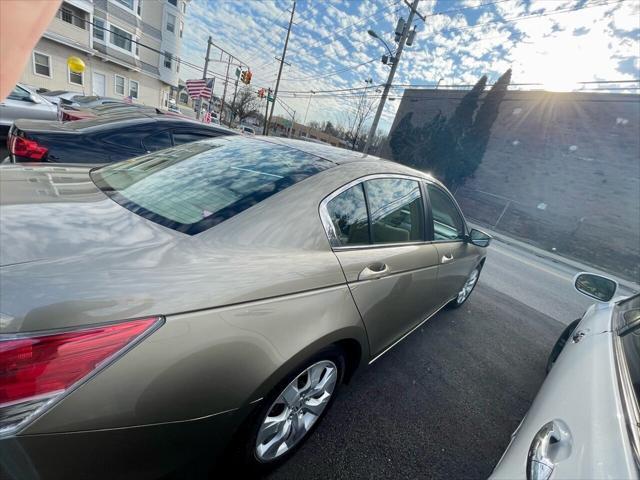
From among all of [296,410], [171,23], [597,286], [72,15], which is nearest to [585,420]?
[296,410]

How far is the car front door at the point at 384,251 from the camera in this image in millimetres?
1735

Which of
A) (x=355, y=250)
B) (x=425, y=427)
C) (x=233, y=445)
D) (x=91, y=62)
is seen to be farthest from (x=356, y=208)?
(x=91, y=62)

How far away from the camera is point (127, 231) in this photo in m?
1.27

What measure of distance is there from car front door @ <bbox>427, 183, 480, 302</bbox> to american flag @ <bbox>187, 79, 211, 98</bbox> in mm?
17017

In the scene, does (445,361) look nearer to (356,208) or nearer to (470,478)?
(470,478)

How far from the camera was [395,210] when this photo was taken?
2273mm

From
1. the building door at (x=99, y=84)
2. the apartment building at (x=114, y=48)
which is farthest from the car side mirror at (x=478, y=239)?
the building door at (x=99, y=84)

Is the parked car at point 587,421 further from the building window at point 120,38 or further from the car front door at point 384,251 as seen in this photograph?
the building window at point 120,38

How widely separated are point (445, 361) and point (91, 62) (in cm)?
2933

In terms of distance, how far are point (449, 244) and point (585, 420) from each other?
188 cm

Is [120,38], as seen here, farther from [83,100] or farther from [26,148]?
[26,148]

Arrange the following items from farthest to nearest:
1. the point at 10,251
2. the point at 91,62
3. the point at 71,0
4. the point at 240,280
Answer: the point at 91,62, the point at 71,0, the point at 240,280, the point at 10,251

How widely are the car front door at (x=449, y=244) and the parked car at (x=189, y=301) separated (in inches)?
24.2

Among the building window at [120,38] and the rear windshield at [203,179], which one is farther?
the building window at [120,38]
